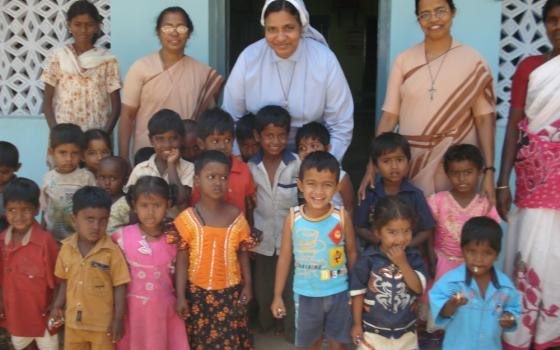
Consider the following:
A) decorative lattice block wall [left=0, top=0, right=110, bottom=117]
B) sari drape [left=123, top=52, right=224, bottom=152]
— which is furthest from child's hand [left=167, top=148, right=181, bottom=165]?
decorative lattice block wall [left=0, top=0, right=110, bottom=117]

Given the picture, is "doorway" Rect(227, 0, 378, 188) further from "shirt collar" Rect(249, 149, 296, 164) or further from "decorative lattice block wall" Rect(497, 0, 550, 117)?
"shirt collar" Rect(249, 149, 296, 164)

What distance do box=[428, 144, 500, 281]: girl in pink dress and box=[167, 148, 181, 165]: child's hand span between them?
1.36m

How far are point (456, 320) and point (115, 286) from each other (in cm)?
161

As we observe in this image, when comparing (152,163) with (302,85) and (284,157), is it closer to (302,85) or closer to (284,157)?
(284,157)

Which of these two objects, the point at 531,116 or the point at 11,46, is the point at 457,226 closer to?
the point at 531,116

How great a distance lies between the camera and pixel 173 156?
3193mm

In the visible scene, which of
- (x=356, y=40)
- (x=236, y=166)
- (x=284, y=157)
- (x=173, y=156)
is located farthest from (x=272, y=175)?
(x=356, y=40)

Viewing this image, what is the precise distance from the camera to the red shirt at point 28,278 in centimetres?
304

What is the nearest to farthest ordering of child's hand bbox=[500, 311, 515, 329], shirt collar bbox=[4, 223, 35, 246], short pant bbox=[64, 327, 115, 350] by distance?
child's hand bbox=[500, 311, 515, 329]
short pant bbox=[64, 327, 115, 350]
shirt collar bbox=[4, 223, 35, 246]

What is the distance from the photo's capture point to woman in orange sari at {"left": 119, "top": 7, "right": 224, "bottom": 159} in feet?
11.9

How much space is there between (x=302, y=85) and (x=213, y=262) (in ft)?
3.88

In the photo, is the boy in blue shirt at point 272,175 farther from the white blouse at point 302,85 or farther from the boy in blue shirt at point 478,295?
the boy in blue shirt at point 478,295

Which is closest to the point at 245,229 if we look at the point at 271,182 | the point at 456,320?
the point at 271,182

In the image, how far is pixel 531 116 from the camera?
3059 mm
